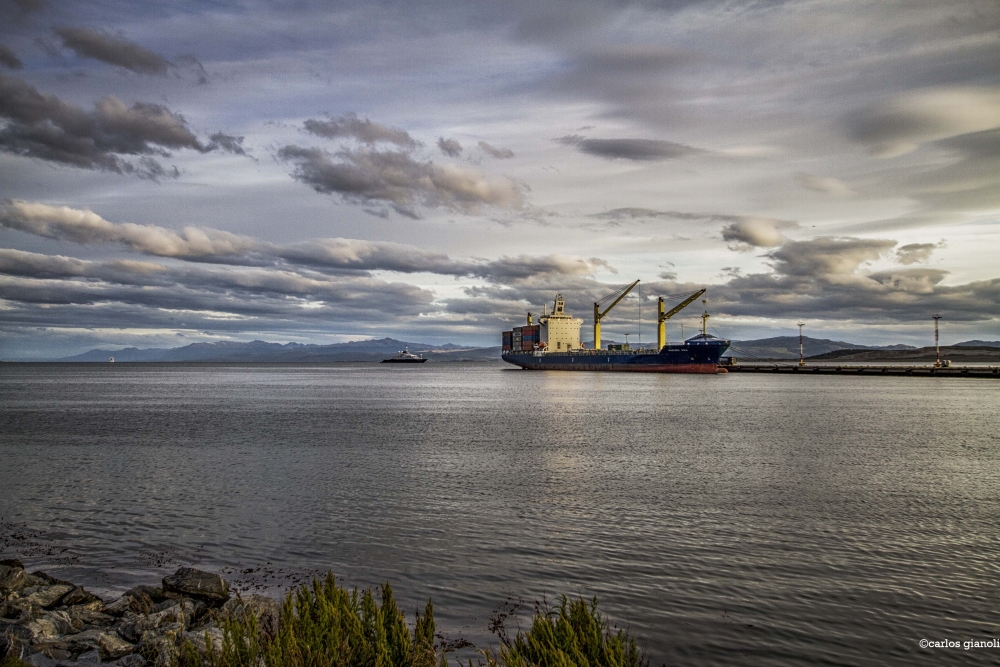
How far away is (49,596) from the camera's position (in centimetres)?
1012

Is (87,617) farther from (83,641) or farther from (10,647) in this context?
(10,647)

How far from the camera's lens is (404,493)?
20.0 m

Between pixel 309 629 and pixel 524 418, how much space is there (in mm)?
40632

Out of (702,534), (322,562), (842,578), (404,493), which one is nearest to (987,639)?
(842,578)

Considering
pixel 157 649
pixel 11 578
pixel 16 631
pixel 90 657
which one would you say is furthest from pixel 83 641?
pixel 11 578

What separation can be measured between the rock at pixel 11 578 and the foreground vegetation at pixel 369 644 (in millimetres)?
4874

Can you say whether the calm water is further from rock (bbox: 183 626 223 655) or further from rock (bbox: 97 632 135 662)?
rock (bbox: 97 632 135 662)

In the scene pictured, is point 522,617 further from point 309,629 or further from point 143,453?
point 143,453

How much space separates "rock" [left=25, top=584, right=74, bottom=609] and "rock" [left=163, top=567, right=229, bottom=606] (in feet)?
4.65

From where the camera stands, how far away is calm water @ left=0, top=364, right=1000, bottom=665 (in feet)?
33.5

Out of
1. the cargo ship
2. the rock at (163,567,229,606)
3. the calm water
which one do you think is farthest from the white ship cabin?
the rock at (163,567,229,606)

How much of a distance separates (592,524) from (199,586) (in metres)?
8.77

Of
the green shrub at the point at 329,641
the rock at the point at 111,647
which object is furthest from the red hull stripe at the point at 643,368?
the rock at the point at 111,647

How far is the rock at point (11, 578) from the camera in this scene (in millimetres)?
10422
